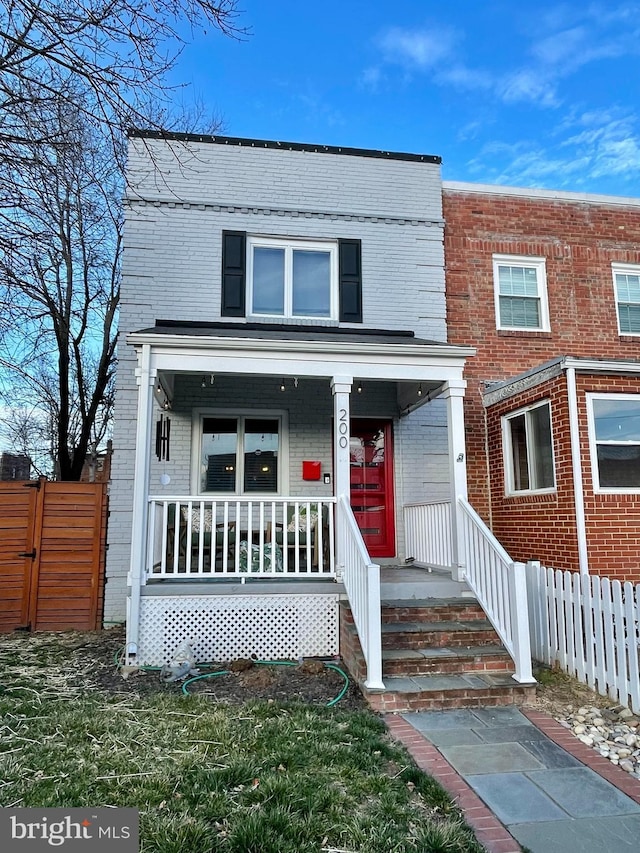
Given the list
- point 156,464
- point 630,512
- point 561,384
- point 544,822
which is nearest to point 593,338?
point 561,384

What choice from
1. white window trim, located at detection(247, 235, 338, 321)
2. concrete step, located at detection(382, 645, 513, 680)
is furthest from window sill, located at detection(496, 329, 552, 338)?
concrete step, located at detection(382, 645, 513, 680)

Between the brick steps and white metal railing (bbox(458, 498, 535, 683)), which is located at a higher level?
white metal railing (bbox(458, 498, 535, 683))

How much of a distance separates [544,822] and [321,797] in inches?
46.2

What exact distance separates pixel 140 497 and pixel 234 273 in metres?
4.13

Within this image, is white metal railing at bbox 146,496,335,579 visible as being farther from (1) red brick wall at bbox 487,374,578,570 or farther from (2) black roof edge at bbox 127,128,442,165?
(2) black roof edge at bbox 127,128,442,165

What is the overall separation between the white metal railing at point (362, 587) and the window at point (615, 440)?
3.13m

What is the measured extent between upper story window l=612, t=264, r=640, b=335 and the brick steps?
6.27 metres

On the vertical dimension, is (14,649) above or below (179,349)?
below

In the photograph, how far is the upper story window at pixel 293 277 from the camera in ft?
28.6

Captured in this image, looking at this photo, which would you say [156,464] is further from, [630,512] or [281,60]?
[630,512]

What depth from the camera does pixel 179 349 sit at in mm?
6344

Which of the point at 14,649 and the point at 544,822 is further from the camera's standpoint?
the point at 14,649

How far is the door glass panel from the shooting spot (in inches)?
324

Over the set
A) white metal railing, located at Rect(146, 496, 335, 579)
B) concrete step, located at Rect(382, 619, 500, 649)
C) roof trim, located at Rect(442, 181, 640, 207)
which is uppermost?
roof trim, located at Rect(442, 181, 640, 207)
